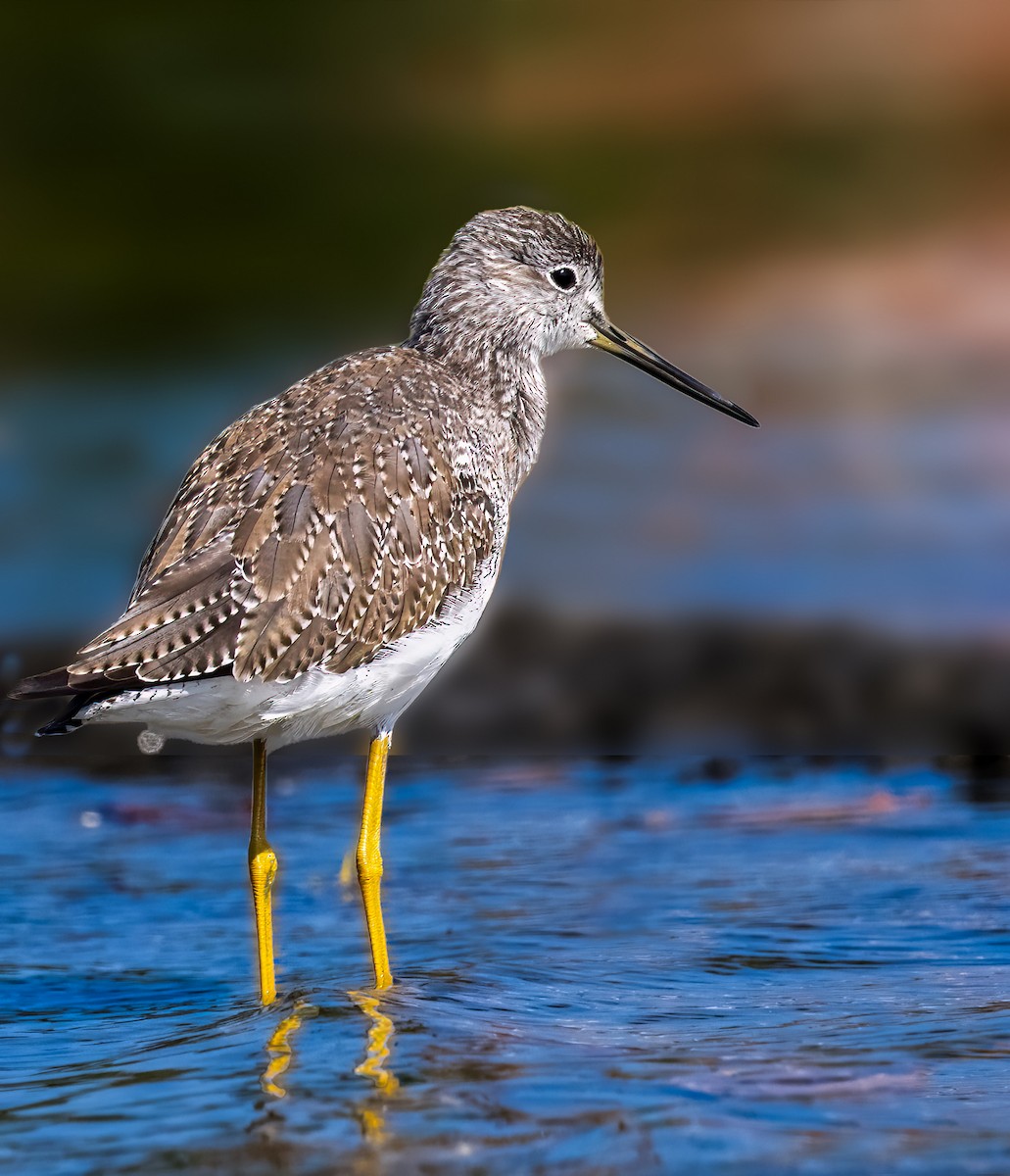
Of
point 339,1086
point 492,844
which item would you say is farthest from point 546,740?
point 339,1086

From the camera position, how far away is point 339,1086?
5.27 m

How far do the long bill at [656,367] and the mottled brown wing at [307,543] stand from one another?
Answer: 1.74 meters

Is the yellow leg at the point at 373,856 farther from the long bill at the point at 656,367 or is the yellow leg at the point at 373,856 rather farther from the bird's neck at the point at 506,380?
the long bill at the point at 656,367

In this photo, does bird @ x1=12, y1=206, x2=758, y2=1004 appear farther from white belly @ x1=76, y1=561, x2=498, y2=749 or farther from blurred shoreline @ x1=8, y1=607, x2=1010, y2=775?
blurred shoreline @ x1=8, y1=607, x2=1010, y2=775

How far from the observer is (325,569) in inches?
257

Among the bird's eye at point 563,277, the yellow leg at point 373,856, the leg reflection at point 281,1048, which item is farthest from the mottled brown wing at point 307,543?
the bird's eye at point 563,277

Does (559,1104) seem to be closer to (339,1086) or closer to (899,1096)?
(339,1086)

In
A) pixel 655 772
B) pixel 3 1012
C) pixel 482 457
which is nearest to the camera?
pixel 3 1012

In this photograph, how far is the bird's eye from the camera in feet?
27.7

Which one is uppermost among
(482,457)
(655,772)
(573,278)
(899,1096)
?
(573,278)

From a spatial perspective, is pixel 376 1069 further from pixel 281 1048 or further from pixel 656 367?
pixel 656 367

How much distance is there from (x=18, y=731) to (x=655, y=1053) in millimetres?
8707

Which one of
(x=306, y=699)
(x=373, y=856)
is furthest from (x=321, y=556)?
(x=373, y=856)

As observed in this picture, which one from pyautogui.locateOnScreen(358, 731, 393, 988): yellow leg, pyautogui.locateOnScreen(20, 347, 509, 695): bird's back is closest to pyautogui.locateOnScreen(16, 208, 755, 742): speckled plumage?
pyautogui.locateOnScreen(20, 347, 509, 695): bird's back
